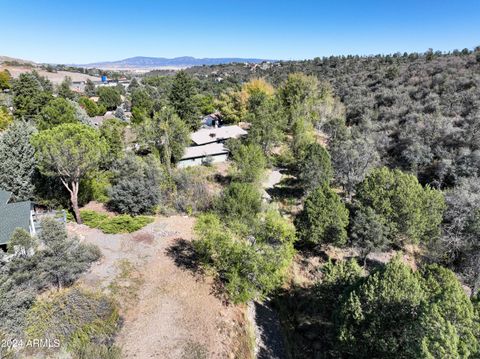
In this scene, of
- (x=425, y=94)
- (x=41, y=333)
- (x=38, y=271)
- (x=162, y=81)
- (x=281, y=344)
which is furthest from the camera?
(x=162, y=81)

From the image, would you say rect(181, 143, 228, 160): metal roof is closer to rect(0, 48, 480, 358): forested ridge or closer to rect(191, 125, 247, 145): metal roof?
rect(191, 125, 247, 145): metal roof

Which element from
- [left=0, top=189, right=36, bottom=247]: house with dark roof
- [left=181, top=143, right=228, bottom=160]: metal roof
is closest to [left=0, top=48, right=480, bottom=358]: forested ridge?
[left=0, top=189, right=36, bottom=247]: house with dark roof

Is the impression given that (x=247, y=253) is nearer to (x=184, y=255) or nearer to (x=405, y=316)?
(x=184, y=255)

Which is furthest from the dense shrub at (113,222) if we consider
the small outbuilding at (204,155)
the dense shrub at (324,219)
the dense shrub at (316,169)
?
the dense shrub at (316,169)

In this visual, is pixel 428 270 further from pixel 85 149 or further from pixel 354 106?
pixel 354 106

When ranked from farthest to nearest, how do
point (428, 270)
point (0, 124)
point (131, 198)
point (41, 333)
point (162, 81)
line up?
point (162, 81)
point (0, 124)
point (131, 198)
point (428, 270)
point (41, 333)

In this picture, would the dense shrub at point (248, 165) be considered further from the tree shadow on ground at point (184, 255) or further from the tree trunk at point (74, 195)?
the tree trunk at point (74, 195)

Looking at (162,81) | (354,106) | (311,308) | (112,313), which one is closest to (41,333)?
(112,313)
